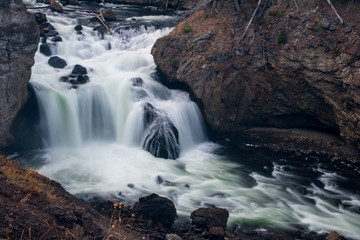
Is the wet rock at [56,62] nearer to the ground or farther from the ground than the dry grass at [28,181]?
farther from the ground

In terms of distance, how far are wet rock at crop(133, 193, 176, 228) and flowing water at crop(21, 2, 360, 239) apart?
2.73 feet

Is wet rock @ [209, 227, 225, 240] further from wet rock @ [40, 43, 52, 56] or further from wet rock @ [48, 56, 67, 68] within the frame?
wet rock @ [40, 43, 52, 56]

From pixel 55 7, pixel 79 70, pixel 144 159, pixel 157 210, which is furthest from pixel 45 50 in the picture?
pixel 157 210

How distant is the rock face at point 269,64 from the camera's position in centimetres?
1383

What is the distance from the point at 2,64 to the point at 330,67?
12161 millimetres

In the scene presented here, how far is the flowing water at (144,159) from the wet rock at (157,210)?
2.73 feet

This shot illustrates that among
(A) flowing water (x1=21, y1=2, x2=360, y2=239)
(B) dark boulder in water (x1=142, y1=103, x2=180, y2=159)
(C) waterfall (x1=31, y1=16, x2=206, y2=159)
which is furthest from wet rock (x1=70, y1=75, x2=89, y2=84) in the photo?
(B) dark boulder in water (x1=142, y1=103, x2=180, y2=159)

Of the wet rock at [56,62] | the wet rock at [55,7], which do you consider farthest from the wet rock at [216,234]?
the wet rock at [55,7]

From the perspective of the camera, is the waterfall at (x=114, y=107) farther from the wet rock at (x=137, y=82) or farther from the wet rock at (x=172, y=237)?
the wet rock at (x=172, y=237)

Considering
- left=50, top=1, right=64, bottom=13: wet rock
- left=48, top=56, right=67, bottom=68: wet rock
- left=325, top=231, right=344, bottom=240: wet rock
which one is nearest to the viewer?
left=325, top=231, right=344, bottom=240: wet rock

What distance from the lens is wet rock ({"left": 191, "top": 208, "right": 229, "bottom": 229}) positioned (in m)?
9.12

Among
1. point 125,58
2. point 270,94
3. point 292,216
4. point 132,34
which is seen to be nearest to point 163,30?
point 132,34

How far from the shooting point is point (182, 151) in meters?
14.8

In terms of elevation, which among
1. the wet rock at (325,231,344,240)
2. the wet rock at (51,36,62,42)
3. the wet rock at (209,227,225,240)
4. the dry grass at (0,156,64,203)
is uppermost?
the wet rock at (51,36,62,42)
